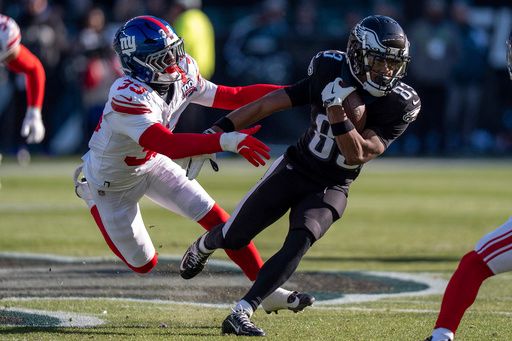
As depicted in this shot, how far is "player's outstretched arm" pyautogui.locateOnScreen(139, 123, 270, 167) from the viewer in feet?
17.4

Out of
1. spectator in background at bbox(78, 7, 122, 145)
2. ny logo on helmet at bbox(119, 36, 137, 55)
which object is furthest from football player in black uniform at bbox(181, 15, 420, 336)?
spectator in background at bbox(78, 7, 122, 145)

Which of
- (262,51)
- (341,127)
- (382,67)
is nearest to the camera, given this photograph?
(341,127)

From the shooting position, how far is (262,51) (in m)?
18.3

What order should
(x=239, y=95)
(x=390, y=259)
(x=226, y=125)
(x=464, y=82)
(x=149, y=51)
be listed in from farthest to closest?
(x=464, y=82) → (x=390, y=259) → (x=239, y=95) → (x=149, y=51) → (x=226, y=125)

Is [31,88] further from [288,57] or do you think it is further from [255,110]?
[288,57]

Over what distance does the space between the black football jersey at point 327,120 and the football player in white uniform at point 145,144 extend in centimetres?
41

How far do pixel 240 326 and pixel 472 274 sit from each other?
108 centimetres

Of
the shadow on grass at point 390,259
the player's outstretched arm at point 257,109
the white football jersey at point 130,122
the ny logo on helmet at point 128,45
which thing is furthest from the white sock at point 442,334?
the shadow on grass at point 390,259

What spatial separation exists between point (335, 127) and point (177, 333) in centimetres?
119

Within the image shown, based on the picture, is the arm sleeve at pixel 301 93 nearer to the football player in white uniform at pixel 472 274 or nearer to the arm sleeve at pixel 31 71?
the football player in white uniform at pixel 472 274

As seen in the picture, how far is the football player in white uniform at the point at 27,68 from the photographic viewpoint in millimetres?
7477

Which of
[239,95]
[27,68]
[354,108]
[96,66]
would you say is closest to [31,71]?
[27,68]

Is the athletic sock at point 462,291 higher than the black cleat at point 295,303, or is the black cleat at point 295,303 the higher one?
the athletic sock at point 462,291

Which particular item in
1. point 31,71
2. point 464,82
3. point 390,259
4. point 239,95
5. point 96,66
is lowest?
point 464,82
